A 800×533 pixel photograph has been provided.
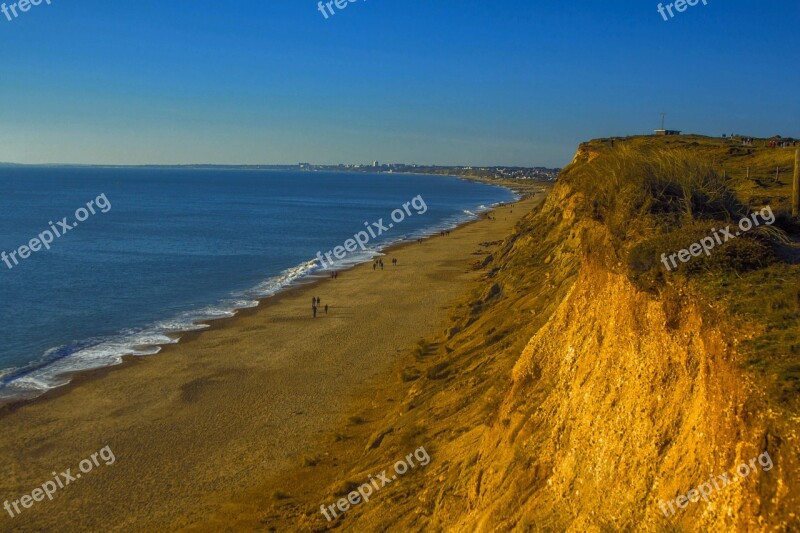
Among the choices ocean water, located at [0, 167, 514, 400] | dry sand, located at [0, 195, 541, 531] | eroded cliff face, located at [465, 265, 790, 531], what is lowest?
dry sand, located at [0, 195, 541, 531]

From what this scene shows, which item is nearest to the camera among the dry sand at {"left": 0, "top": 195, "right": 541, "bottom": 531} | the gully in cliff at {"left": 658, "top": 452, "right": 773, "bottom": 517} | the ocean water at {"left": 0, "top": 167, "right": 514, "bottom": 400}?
the gully in cliff at {"left": 658, "top": 452, "right": 773, "bottom": 517}

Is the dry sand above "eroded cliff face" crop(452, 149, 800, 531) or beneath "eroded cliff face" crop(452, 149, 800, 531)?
beneath

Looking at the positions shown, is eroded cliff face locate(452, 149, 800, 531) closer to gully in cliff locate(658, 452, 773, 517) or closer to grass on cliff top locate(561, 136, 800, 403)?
gully in cliff locate(658, 452, 773, 517)

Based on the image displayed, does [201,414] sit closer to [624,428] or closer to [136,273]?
[624,428]

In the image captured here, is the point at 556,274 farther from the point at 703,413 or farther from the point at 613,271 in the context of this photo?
the point at 703,413

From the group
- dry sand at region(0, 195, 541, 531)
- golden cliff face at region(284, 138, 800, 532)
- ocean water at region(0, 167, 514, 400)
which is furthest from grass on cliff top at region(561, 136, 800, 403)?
ocean water at region(0, 167, 514, 400)

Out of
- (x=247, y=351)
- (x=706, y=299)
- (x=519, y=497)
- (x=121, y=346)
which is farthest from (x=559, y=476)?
(x=121, y=346)

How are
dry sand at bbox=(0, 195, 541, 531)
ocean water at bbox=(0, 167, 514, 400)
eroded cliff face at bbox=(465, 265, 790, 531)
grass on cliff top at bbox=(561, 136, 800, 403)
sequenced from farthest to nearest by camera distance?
ocean water at bbox=(0, 167, 514, 400), dry sand at bbox=(0, 195, 541, 531), grass on cliff top at bbox=(561, 136, 800, 403), eroded cliff face at bbox=(465, 265, 790, 531)

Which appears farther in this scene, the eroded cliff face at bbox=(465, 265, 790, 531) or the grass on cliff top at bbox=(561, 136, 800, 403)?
the grass on cliff top at bbox=(561, 136, 800, 403)

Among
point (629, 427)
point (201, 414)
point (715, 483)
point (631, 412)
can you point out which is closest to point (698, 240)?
point (631, 412)
